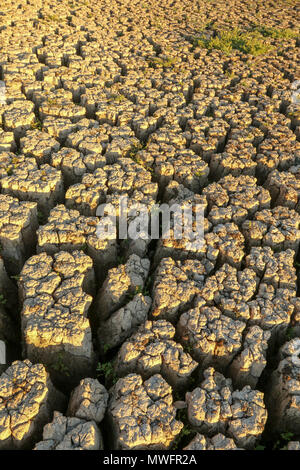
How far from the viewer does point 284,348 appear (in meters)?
3.65

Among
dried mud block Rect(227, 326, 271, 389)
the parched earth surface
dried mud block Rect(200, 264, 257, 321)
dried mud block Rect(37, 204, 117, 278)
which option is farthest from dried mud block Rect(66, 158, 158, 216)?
dried mud block Rect(227, 326, 271, 389)

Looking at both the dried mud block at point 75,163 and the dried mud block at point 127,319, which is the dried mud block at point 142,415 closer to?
the dried mud block at point 127,319

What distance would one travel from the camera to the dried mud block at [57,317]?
350 cm

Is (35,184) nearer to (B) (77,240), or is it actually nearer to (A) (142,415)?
(B) (77,240)

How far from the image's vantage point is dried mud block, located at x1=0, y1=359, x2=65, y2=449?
9.61 ft

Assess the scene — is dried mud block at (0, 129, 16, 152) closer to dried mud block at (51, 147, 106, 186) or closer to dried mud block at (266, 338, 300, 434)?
dried mud block at (51, 147, 106, 186)

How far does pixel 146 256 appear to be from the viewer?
15.9 feet

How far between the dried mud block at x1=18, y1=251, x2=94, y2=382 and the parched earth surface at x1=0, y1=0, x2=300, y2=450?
0.02 metres

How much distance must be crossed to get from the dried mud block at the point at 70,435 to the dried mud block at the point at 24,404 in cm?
20

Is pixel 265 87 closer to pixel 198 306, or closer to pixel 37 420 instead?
pixel 198 306

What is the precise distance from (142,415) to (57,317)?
131cm

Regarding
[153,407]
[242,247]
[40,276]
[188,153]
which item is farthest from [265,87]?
[153,407]

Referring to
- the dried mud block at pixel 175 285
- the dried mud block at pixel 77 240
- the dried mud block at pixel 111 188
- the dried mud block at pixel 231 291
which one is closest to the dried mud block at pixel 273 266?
the dried mud block at pixel 231 291

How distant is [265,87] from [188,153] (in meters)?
3.29
